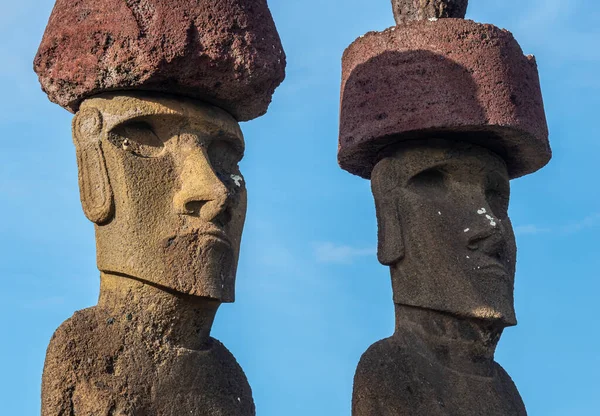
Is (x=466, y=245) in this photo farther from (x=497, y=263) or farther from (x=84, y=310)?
(x=84, y=310)

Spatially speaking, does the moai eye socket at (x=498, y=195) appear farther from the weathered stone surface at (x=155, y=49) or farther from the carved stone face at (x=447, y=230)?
the weathered stone surface at (x=155, y=49)

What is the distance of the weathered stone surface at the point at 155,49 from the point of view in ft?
23.1

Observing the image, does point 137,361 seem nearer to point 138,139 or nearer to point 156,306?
point 156,306

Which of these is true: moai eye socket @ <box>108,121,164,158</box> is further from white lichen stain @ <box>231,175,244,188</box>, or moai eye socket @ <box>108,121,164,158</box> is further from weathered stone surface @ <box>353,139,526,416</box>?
weathered stone surface @ <box>353,139,526,416</box>

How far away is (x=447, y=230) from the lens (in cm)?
857

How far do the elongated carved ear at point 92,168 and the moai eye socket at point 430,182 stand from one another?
2.48 m

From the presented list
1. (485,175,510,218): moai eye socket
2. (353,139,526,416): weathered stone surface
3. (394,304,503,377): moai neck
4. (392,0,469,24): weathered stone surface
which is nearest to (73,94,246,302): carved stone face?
(353,139,526,416): weathered stone surface

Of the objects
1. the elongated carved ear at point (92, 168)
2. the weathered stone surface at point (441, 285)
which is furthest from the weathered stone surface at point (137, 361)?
the weathered stone surface at point (441, 285)

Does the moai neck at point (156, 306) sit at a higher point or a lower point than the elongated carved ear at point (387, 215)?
lower

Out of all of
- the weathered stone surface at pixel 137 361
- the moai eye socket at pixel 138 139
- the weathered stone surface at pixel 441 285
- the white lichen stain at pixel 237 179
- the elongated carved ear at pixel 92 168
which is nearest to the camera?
the weathered stone surface at pixel 137 361

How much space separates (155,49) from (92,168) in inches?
28.3

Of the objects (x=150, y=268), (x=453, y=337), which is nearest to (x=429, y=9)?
(x=453, y=337)

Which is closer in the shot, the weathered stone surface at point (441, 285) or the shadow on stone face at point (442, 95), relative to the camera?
the weathered stone surface at point (441, 285)

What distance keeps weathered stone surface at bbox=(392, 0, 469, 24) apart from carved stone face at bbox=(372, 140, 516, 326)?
0.95 m
